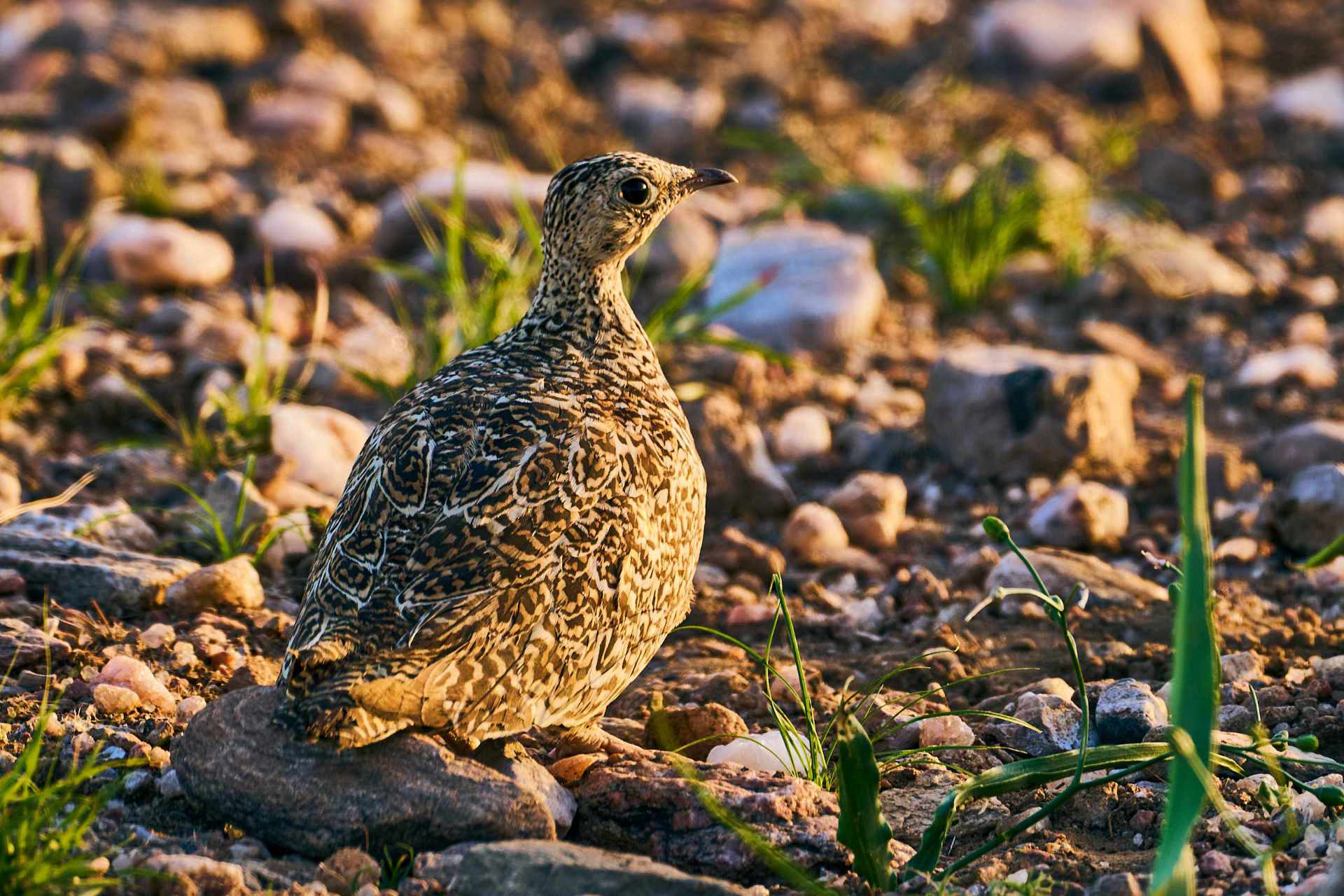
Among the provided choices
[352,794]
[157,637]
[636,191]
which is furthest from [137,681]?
[636,191]

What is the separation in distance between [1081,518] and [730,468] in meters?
1.49

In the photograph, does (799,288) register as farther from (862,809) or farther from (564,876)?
(564,876)

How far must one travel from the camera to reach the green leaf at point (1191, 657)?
302 centimetres

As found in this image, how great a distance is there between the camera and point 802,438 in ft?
24.3

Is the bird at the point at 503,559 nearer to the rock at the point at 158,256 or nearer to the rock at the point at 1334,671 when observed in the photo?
the rock at the point at 1334,671

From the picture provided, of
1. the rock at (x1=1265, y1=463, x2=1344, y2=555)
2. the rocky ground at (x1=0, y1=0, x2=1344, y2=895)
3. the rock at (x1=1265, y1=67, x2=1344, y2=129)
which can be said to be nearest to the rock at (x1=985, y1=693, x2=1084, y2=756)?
the rocky ground at (x1=0, y1=0, x2=1344, y2=895)

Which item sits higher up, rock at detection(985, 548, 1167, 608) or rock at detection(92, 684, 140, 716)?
rock at detection(985, 548, 1167, 608)

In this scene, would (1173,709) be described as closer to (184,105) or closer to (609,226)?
(609,226)

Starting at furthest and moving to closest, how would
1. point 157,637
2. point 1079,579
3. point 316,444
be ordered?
point 316,444
point 1079,579
point 157,637

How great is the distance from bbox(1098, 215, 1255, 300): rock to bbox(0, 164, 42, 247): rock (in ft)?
19.7

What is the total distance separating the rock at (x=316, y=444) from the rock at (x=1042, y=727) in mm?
2937

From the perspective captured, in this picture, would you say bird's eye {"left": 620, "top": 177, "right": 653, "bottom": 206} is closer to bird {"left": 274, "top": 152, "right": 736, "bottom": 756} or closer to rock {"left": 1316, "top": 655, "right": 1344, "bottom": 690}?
bird {"left": 274, "top": 152, "right": 736, "bottom": 756}

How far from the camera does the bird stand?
387 cm

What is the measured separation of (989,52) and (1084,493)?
6.31 metres
